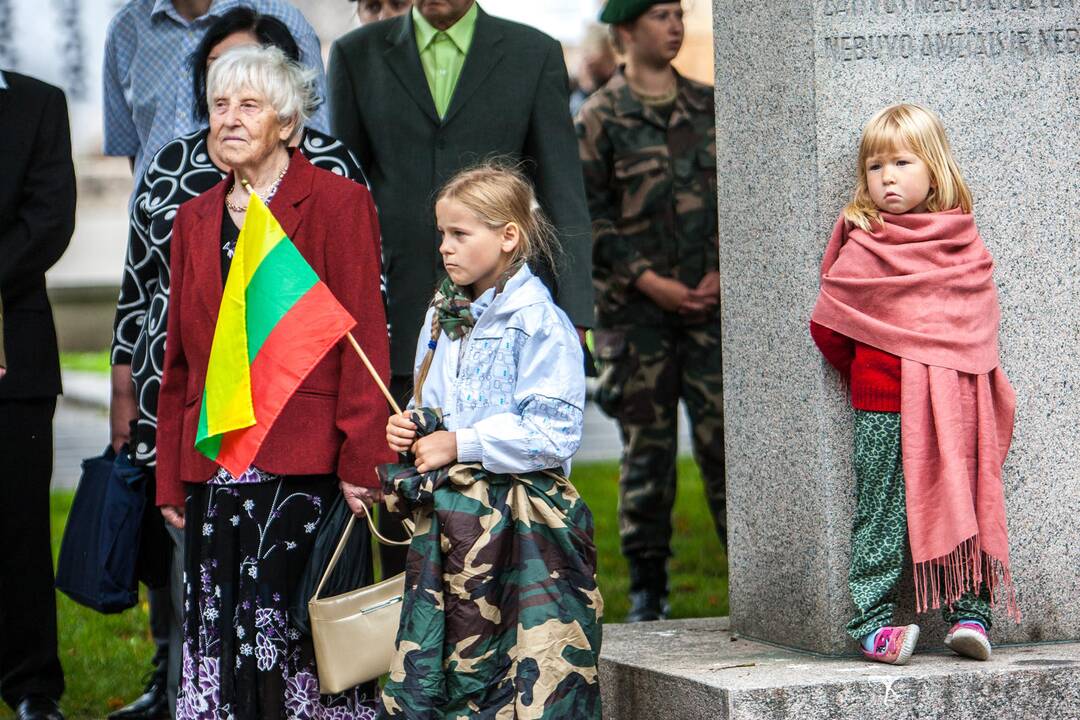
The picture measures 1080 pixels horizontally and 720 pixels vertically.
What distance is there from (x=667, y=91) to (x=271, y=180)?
2.58 metres

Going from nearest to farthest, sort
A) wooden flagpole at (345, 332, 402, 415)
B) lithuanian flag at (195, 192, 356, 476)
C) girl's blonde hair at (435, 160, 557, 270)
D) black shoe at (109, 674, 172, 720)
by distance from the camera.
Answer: girl's blonde hair at (435, 160, 557, 270), wooden flagpole at (345, 332, 402, 415), lithuanian flag at (195, 192, 356, 476), black shoe at (109, 674, 172, 720)

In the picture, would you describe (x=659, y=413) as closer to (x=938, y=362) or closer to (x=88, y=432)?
(x=938, y=362)

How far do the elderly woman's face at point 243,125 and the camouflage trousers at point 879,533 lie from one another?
73.1 inches

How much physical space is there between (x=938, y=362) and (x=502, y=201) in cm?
129

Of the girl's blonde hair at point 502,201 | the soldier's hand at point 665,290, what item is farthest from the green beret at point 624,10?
the girl's blonde hair at point 502,201

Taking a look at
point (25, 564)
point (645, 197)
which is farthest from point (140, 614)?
point (645, 197)

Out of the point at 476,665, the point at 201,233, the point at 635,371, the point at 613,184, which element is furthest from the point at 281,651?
the point at 613,184

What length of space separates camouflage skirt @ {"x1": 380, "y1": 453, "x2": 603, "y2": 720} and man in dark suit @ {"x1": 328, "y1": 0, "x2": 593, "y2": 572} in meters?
1.39

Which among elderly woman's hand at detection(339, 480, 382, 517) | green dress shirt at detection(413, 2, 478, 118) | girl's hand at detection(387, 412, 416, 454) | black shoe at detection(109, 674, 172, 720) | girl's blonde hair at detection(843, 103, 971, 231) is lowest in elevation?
black shoe at detection(109, 674, 172, 720)

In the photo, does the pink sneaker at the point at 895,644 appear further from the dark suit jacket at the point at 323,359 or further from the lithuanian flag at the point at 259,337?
the lithuanian flag at the point at 259,337

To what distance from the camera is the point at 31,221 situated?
5.49 meters

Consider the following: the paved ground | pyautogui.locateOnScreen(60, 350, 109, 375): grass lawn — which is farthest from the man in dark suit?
pyautogui.locateOnScreen(60, 350, 109, 375): grass lawn

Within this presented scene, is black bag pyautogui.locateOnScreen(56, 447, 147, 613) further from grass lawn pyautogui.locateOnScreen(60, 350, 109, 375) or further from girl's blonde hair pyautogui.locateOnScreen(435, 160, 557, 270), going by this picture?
grass lawn pyautogui.locateOnScreen(60, 350, 109, 375)

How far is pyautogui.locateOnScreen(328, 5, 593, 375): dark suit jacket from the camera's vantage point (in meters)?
5.63
